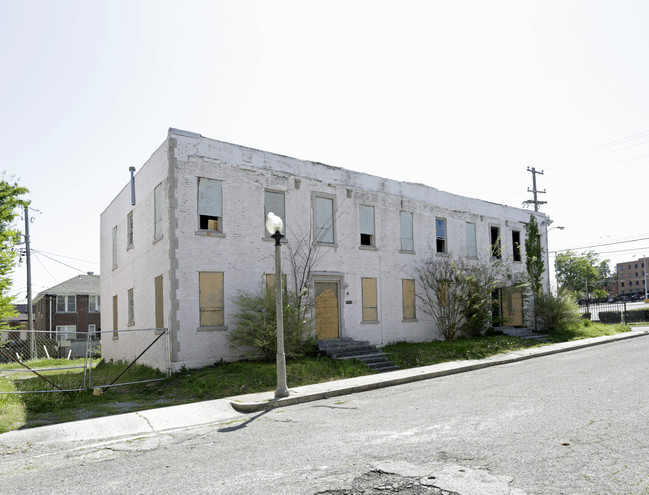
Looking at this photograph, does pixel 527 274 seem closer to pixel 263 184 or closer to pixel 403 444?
pixel 263 184

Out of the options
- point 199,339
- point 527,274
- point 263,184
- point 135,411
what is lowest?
point 135,411

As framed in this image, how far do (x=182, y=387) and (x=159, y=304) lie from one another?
4.14 m

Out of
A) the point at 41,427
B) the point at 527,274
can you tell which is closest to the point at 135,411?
the point at 41,427

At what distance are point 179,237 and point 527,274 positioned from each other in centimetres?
1852

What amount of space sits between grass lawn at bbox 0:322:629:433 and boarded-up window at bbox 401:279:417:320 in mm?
2539

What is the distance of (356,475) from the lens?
533 cm

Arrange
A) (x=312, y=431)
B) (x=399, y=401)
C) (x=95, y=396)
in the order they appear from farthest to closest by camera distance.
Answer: (x=95, y=396), (x=399, y=401), (x=312, y=431)

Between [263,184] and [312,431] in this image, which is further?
[263,184]

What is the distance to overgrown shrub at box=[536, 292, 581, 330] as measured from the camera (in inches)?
1003

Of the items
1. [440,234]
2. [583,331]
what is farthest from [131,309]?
[583,331]

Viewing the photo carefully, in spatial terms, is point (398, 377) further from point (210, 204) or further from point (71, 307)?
point (71, 307)

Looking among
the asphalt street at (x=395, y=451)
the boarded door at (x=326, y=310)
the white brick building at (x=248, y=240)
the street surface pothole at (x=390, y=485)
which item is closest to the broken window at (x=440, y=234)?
the white brick building at (x=248, y=240)

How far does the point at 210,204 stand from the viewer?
1552 cm

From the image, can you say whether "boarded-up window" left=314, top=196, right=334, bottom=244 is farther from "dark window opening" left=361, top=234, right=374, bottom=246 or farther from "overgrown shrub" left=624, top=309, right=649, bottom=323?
"overgrown shrub" left=624, top=309, right=649, bottom=323
